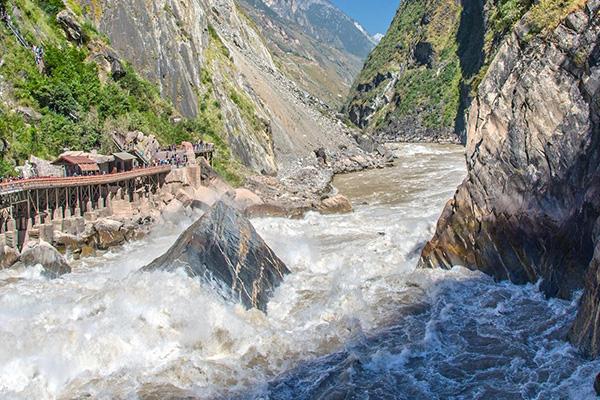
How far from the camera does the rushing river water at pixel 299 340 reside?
1780 cm

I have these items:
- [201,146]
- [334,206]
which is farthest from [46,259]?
[201,146]

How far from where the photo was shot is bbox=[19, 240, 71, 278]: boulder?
30391mm

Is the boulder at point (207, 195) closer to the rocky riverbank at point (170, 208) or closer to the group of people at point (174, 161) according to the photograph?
the rocky riverbank at point (170, 208)

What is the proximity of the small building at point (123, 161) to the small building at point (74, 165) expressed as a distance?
2951mm

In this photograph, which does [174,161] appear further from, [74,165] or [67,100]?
[74,165]

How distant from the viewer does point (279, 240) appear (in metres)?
36.6

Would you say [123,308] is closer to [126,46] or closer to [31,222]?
[31,222]

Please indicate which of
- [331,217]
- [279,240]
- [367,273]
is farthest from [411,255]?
[331,217]

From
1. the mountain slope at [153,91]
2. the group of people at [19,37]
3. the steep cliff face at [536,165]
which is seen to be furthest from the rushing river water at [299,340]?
the group of people at [19,37]

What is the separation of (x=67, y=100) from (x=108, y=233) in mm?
16619

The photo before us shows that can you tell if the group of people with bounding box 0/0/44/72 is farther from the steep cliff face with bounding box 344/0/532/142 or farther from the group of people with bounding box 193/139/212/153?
the steep cliff face with bounding box 344/0/532/142

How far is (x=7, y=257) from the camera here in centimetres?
3091

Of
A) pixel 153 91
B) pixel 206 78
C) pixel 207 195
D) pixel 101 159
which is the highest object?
pixel 206 78

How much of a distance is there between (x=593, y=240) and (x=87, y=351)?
1678 centimetres
